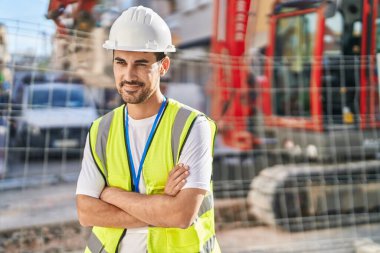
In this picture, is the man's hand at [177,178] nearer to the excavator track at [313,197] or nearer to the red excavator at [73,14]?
the red excavator at [73,14]

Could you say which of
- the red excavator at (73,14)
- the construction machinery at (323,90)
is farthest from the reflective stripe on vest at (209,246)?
the construction machinery at (323,90)

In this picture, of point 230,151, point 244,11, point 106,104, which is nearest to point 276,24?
point 244,11

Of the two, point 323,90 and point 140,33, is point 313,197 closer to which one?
point 323,90

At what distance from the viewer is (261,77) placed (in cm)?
566

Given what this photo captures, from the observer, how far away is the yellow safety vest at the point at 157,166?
4.69 feet

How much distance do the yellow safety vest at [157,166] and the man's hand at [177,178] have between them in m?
0.02

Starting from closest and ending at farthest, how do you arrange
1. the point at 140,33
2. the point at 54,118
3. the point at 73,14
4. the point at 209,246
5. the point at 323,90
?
the point at 140,33 < the point at 209,246 < the point at 73,14 < the point at 54,118 < the point at 323,90

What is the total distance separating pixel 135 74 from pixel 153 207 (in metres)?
0.32

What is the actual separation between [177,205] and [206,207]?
0.11 metres

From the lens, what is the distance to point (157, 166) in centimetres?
143

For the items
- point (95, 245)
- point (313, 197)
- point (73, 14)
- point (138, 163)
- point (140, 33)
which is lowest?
point (313, 197)

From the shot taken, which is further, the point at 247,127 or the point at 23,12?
the point at 247,127

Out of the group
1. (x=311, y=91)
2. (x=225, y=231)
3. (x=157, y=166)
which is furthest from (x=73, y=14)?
(x=157, y=166)

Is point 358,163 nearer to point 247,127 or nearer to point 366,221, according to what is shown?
point 366,221
